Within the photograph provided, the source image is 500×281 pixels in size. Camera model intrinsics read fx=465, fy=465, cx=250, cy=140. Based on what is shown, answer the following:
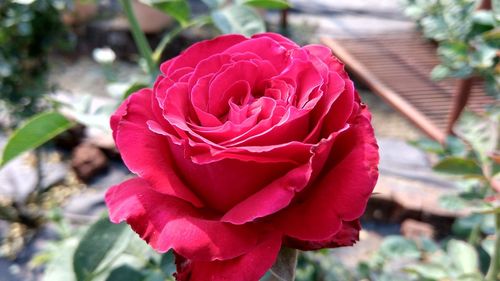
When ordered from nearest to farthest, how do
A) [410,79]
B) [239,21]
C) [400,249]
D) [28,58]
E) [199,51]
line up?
[199,51]
[239,21]
[400,249]
[28,58]
[410,79]

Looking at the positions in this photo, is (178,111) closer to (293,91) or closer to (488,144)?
(293,91)

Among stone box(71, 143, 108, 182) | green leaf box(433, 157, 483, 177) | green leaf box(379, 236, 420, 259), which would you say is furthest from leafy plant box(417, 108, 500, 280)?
stone box(71, 143, 108, 182)

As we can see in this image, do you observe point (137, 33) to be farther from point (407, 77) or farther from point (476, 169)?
point (407, 77)

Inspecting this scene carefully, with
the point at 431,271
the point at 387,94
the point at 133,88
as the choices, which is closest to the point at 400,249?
the point at 431,271

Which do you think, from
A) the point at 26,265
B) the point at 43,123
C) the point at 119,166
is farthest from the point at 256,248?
the point at 119,166

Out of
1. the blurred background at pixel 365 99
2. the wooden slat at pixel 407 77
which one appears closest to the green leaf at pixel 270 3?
the blurred background at pixel 365 99

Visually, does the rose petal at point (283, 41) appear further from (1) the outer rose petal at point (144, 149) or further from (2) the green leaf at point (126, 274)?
(2) the green leaf at point (126, 274)
